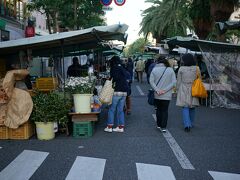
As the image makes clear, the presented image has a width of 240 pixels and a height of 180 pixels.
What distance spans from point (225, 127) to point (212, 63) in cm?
456

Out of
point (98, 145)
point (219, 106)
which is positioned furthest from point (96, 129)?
point (219, 106)

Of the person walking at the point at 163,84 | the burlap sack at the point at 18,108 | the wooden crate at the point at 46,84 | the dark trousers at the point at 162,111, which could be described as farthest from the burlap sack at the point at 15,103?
the dark trousers at the point at 162,111

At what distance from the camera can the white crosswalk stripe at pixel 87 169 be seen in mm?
5727

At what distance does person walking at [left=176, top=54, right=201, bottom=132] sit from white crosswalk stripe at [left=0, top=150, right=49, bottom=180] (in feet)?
12.4

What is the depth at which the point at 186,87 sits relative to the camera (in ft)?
30.9

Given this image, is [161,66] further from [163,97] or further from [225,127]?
[225,127]

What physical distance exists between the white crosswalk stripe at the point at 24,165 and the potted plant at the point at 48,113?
1.10 metres

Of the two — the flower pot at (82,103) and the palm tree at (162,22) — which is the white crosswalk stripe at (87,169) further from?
the palm tree at (162,22)

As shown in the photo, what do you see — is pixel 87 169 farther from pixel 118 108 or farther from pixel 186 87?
pixel 186 87

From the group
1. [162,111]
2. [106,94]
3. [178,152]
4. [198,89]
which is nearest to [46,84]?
[106,94]

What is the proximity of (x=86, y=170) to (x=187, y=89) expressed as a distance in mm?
4224

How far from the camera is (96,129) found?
9742 mm

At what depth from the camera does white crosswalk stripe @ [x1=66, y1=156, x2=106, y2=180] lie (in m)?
5.73

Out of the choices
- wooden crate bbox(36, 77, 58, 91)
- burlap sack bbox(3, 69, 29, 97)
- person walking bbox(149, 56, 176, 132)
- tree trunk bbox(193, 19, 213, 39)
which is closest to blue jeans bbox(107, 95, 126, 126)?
person walking bbox(149, 56, 176, 132)
